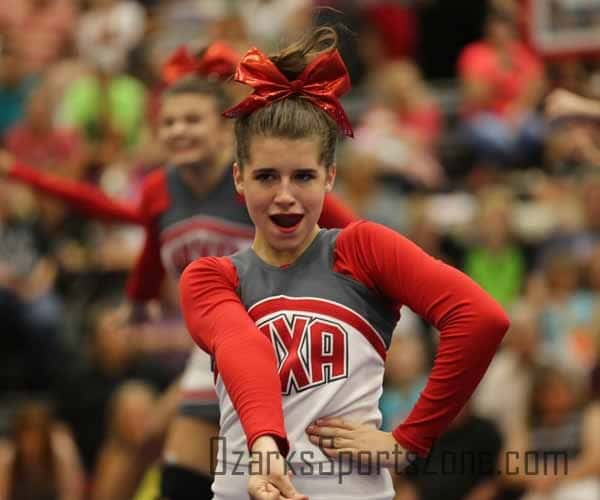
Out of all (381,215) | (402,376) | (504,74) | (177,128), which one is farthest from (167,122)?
(504,74)

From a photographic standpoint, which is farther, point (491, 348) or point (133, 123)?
point (133, 123)

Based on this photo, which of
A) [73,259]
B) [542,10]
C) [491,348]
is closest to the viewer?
[491,348]

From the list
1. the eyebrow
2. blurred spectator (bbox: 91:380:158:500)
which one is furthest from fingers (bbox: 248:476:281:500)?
blurred spectator (bbox: 91:380:158:500)

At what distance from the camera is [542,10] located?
7984 millimetres

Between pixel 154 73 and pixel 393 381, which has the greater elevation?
pixel 154 73

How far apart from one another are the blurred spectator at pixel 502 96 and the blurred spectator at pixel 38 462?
3334 mm

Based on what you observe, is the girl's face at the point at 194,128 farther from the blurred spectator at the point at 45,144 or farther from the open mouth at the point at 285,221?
the blurred spectator at the point at 45,144

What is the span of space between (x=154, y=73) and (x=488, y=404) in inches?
146

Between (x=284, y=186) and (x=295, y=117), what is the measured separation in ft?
0.55

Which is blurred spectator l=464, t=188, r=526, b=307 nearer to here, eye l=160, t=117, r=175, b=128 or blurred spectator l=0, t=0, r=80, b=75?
blurred spectator l=0, t=0, r=80, b=75

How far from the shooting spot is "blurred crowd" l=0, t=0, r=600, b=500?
7121 millimetres

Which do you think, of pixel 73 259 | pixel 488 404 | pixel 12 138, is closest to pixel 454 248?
pixel 488 404

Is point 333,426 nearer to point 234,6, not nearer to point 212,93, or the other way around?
point 212,93

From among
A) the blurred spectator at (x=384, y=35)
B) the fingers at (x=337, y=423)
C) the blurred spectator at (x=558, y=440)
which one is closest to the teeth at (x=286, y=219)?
the fingers at (x=337, y=423)
